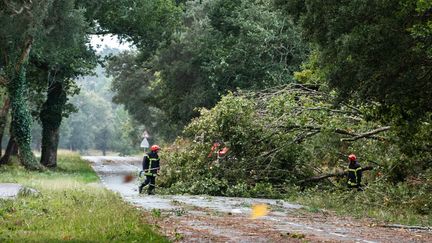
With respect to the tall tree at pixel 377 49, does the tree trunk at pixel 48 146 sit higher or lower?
lower

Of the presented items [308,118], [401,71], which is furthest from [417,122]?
[308,118]

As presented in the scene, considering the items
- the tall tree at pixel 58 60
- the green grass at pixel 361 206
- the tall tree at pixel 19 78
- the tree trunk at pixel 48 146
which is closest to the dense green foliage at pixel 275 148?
the green grass at pixel 361 206

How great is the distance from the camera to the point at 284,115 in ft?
77.9

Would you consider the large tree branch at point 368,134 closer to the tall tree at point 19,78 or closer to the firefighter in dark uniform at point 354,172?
the firefighter in dark uniform at point 354,172

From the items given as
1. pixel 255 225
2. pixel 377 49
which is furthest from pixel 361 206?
pixel 377 49

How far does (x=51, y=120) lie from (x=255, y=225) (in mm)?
28880

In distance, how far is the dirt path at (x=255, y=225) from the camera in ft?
39.7

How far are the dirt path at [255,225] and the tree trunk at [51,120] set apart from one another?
2225 centimetres

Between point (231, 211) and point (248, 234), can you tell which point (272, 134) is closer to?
point (231, 211)

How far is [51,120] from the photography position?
133 feet

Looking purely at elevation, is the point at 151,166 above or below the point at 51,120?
below

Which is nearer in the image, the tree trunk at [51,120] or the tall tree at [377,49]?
the tall tree at [377,49]

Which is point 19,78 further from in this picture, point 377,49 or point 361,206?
point 377,49

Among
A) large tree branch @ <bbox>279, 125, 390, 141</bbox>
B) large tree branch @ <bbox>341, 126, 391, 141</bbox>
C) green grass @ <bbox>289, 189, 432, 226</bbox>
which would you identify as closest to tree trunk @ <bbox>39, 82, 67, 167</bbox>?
large tree branch @ <bbox>279, 125, 390, 141</bbox>
